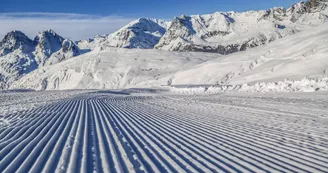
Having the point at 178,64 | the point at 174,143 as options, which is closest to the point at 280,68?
the point at 174,143

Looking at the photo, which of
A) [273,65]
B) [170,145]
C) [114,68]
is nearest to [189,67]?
[114,68]

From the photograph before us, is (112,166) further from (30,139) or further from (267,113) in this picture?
(267,113)

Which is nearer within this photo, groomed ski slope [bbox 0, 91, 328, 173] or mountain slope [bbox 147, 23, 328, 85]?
groomed ski slope [bbox 0, 91, 328, 173]

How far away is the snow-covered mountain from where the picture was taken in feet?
153

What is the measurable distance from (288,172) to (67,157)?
432 cm

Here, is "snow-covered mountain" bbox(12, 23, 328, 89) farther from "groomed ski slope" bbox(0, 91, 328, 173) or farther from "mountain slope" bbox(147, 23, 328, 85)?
"groomed ski slope" bbox(0, 91, 328, 173)

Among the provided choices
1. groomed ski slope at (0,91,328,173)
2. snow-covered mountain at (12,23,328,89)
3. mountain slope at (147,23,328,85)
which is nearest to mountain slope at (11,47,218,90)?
snow-covered mountain at (12,23,328,89)

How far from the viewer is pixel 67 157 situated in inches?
299

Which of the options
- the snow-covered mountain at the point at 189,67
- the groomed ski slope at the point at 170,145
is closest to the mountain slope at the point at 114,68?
the snow-covered mountain at the point at 189,67

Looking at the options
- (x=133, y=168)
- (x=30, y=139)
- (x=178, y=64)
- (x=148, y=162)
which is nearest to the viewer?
(x=133, y=168)

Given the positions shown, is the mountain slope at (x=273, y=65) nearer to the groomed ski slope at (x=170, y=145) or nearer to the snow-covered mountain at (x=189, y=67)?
the snow-covered mountain at (x=189, y=67)

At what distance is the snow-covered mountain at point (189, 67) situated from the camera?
4659 cm

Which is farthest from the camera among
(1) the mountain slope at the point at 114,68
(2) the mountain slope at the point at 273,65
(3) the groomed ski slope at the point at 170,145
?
(1) the mountain slope at the point at 114,68

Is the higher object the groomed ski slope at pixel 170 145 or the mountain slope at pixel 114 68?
the mountain slope at pixel 114 68
